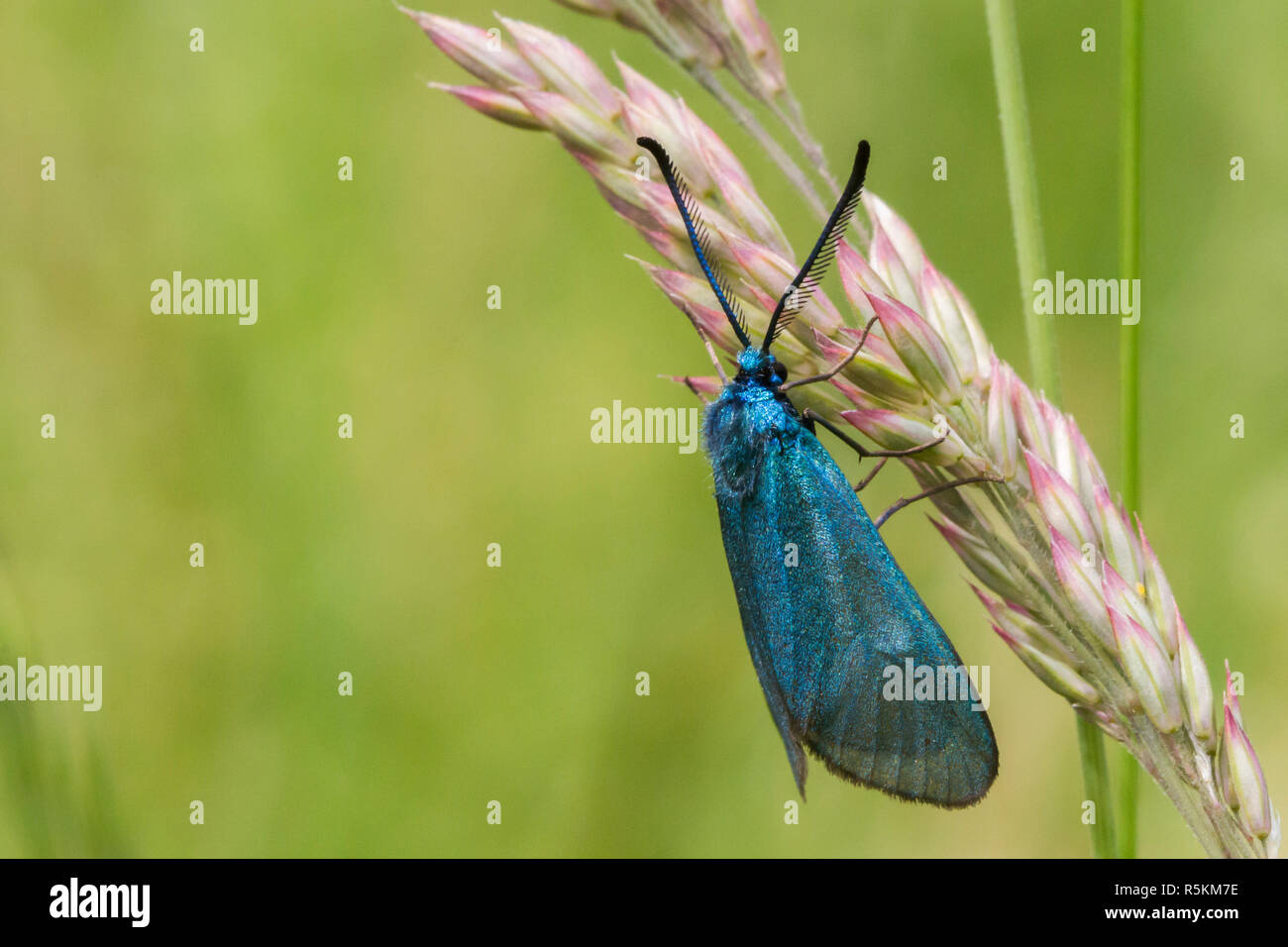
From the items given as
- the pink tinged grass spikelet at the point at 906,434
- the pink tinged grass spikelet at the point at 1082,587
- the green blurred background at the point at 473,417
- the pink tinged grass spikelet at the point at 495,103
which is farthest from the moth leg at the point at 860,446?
the green blurred background at the point at 473,417

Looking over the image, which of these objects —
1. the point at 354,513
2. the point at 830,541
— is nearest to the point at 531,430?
the point at 354,513

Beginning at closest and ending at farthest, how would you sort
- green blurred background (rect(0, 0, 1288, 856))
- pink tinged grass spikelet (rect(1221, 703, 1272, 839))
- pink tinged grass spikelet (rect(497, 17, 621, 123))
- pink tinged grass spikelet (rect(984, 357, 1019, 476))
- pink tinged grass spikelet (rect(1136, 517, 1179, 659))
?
pink tinged grass spikelet (rect(1221, 703, 1272, 839)) < pink tinged grass spikelet (rect(1136, 517, 1179, 659)) < pink tinged grass spikelet (rect(984, 357, 1019, 476)) < pink tinged grass spikelet (rect(497, 17, 621, 123)) < green blurred background (rect(0, 0, 1288, 856))

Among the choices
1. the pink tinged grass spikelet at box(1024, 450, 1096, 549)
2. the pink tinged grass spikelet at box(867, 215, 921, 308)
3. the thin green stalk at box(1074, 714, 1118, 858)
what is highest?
the pink tinged grass spikelet at box(867, 215, 921, 308)

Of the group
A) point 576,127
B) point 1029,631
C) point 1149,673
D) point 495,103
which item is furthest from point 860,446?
point 495,103

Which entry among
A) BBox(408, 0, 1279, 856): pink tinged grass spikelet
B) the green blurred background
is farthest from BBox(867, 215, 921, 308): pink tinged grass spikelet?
the green blurred background

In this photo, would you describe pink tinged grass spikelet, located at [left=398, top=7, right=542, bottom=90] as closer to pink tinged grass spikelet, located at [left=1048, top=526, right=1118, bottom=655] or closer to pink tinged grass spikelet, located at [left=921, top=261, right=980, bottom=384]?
pink tinged grass spikelet, located at [left=921, top=261, right=980, bottom=384]

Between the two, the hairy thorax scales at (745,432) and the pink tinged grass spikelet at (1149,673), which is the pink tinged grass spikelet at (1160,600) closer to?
the pink tinged grass spikelet at (1149,673)

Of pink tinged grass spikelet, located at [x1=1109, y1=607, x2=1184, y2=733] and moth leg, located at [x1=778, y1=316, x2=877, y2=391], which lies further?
moth leg, located at [x1=778, y1=316, x2=877, y2=391]

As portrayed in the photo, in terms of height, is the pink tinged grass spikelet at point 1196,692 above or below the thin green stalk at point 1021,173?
below

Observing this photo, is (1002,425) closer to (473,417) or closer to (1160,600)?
(1160,600)
